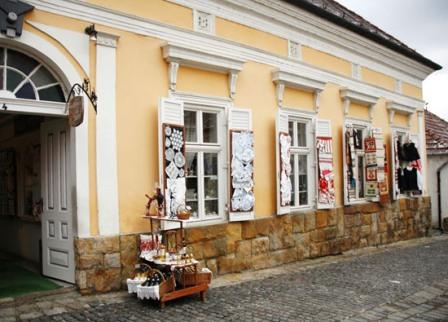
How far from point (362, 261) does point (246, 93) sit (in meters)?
3.81

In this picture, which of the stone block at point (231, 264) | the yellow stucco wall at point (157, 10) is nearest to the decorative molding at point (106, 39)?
the yellow stucco wall at point (157, 10)

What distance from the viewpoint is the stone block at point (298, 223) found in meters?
8.04

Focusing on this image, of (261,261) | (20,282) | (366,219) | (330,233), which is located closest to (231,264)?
(261,261)

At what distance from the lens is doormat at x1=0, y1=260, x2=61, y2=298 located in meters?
5.60

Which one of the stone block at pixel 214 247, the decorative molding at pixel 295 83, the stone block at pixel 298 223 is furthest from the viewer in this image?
the stone block at pixel 298 223

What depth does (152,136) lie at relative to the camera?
610 centimetres

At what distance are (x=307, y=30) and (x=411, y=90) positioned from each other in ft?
16.5

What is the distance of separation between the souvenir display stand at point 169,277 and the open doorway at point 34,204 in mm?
1039

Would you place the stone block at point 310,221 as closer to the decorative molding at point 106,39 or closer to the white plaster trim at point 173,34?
the white plaster trim at point 173,34

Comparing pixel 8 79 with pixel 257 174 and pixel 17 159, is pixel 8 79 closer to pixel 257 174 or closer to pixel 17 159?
pixel 17 159

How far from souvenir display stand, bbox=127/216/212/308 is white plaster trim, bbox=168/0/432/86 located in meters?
3.67

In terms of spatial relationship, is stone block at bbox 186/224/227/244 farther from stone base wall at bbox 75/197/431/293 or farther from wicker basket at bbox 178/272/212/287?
wicker basket at bbox 178/272/212/287

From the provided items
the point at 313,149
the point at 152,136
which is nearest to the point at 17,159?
the point at 152,136

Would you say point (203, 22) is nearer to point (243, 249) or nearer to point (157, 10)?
point (157, 10)
